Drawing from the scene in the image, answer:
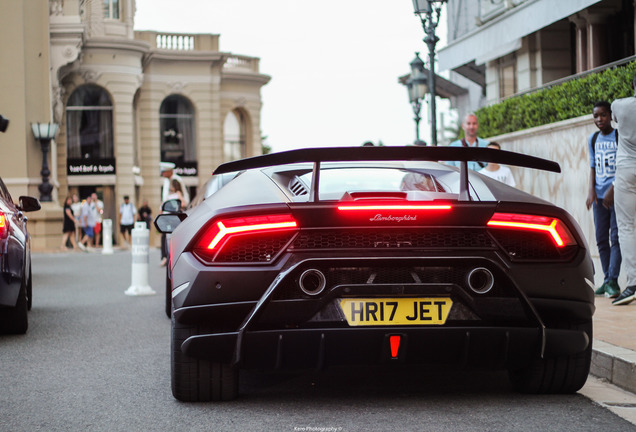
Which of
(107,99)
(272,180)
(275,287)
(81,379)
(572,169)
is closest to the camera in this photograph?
(275,287)

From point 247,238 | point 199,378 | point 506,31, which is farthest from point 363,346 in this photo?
point 506,31

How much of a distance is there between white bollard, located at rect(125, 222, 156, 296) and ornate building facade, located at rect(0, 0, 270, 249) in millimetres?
19622

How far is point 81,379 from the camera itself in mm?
5969

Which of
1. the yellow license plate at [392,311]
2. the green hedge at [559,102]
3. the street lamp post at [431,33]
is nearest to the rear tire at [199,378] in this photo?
the yellow license plate at [392,311]

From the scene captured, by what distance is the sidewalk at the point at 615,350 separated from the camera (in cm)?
550

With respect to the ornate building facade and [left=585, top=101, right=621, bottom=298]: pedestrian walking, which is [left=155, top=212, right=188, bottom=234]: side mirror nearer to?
[left=585, top=101, right=621, bottom=298]: pedestrian walking

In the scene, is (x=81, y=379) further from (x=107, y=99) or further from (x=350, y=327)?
(x=107, y=99)

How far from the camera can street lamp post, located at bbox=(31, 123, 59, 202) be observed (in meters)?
32.0

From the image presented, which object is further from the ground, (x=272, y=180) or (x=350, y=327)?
(x=272, y=180)

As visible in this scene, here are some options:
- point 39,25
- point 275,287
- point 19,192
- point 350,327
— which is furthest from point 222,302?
point 39,25

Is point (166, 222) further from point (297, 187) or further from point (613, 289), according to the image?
Result: point (613, 289)

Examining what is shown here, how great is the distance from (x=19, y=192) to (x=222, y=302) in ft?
93.2

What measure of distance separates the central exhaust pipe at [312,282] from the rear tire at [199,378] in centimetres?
57

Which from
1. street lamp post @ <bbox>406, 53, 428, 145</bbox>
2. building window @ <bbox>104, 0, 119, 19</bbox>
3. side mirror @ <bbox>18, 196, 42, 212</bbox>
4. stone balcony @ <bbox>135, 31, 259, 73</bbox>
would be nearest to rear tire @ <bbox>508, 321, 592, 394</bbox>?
side mirror @ <bbox>18, 196, 42, 212</bbox>
